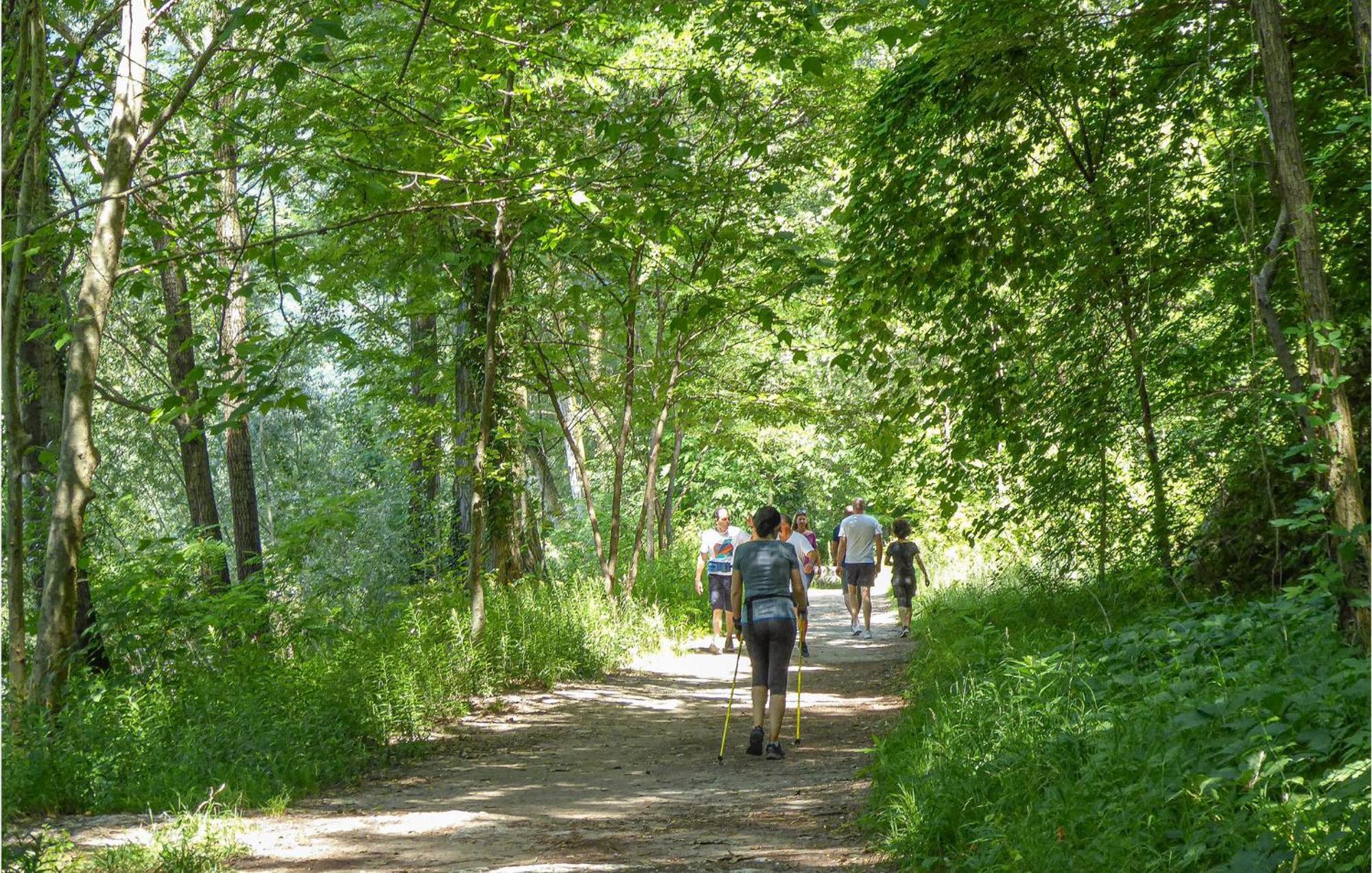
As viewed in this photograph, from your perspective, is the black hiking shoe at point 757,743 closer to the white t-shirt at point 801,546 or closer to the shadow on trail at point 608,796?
the shadow on trail at point 608,796

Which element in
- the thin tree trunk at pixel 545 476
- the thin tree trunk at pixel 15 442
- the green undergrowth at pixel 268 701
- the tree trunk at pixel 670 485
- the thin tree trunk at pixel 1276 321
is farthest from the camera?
the tree trunk at pixel 670 485

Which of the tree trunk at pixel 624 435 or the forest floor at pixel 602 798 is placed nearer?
the forest floor at pixel 602 798

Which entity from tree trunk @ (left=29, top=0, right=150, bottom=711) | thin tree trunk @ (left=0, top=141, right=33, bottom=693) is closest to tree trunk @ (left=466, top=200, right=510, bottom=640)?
tree trunk @ (left=29, top=0, right=150, bottom=711)

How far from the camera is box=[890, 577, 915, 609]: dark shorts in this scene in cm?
1806

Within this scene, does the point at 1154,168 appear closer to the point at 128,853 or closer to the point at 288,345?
the point at 288,345

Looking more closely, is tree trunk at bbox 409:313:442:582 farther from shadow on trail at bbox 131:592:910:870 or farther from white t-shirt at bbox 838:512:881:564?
white t-shirt at bbox 838:512:881:564

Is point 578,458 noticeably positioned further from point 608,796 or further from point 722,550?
point 608,796

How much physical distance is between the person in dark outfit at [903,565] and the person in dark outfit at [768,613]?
24.9 ft

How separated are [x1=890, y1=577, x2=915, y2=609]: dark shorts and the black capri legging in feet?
27.3

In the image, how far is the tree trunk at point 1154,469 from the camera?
32.2ft

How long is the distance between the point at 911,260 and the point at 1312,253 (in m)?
4.82

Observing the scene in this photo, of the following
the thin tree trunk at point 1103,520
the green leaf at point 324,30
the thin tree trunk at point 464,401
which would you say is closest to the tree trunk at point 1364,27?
the thin tree trunk at point 1103,520

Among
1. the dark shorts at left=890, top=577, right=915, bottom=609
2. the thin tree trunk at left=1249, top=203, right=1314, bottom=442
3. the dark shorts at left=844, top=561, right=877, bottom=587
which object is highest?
the thin tree trunk at left=1249, top=203, right=1314, bottom=442

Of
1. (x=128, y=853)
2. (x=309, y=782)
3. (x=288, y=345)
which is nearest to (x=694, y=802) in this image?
(x=309, y=782)
